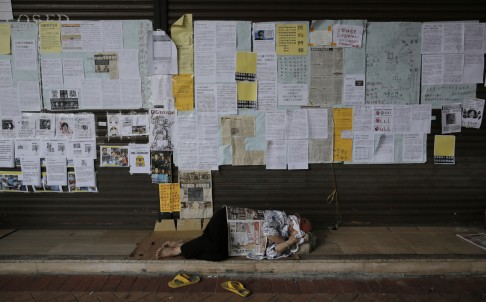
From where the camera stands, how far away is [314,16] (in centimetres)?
443

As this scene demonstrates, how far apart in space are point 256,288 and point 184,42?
3.22 m

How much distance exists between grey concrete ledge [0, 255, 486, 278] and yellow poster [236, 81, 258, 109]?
2038 millimetres

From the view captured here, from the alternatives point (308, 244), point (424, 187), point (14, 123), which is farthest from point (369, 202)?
point (14, 123)

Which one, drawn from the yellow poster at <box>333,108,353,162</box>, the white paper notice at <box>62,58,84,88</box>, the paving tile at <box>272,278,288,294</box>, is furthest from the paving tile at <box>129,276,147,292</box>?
the yellow poster at <box>333,108,353,162</box>

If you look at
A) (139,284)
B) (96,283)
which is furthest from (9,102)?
(139,284)

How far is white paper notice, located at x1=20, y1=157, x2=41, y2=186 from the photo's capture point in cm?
461

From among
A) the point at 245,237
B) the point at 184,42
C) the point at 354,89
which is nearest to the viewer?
the point at 245,237

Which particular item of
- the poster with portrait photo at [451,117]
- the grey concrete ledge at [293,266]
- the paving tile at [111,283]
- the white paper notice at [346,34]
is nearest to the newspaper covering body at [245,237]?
the grey concrete ledge at [293,266]

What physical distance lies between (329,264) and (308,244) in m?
0.32

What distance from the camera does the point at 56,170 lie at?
15.1ft

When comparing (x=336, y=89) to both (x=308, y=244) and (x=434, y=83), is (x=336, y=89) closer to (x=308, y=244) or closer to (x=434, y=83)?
(x=434, y=83)

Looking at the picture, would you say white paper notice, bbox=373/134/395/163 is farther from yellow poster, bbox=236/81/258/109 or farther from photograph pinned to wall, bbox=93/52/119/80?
photograph pinned to wall, bbox=93/52/119/80

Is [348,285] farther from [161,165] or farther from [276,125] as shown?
[161,165]

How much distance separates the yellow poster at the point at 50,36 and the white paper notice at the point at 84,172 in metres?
1.53
